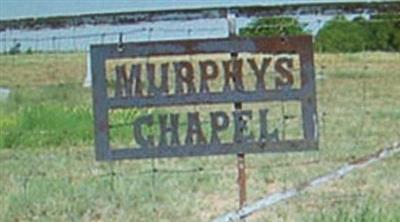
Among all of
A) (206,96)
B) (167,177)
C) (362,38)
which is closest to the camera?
(206,96)

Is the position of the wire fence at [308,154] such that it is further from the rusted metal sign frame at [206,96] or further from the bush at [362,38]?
the bush at [362,38]

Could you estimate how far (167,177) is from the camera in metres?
7.82

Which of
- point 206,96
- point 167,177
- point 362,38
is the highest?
point 362,38

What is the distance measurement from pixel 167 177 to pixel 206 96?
2537mm

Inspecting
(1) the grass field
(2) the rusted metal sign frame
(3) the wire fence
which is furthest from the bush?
(2) the rusted metal sign frame

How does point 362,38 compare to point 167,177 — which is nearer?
point 167,177

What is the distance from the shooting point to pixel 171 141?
541 cm

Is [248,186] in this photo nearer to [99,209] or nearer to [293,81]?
[99,209]

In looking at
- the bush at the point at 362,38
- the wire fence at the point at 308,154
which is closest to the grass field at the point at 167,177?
the wire fence at the point at 308,154

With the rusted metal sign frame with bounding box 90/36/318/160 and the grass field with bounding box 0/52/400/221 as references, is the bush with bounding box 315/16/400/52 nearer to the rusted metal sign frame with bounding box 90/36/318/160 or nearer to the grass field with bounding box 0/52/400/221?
the grass field with bounding box 0/52/400/221

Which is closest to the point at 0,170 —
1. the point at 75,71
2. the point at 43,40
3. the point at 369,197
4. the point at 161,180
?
the point at 161,180

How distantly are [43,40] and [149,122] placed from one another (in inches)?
39.6

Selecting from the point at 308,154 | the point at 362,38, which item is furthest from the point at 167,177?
the point at 362,38

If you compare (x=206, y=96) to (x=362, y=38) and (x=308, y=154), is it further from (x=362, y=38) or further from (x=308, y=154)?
(x=362, y=38)
